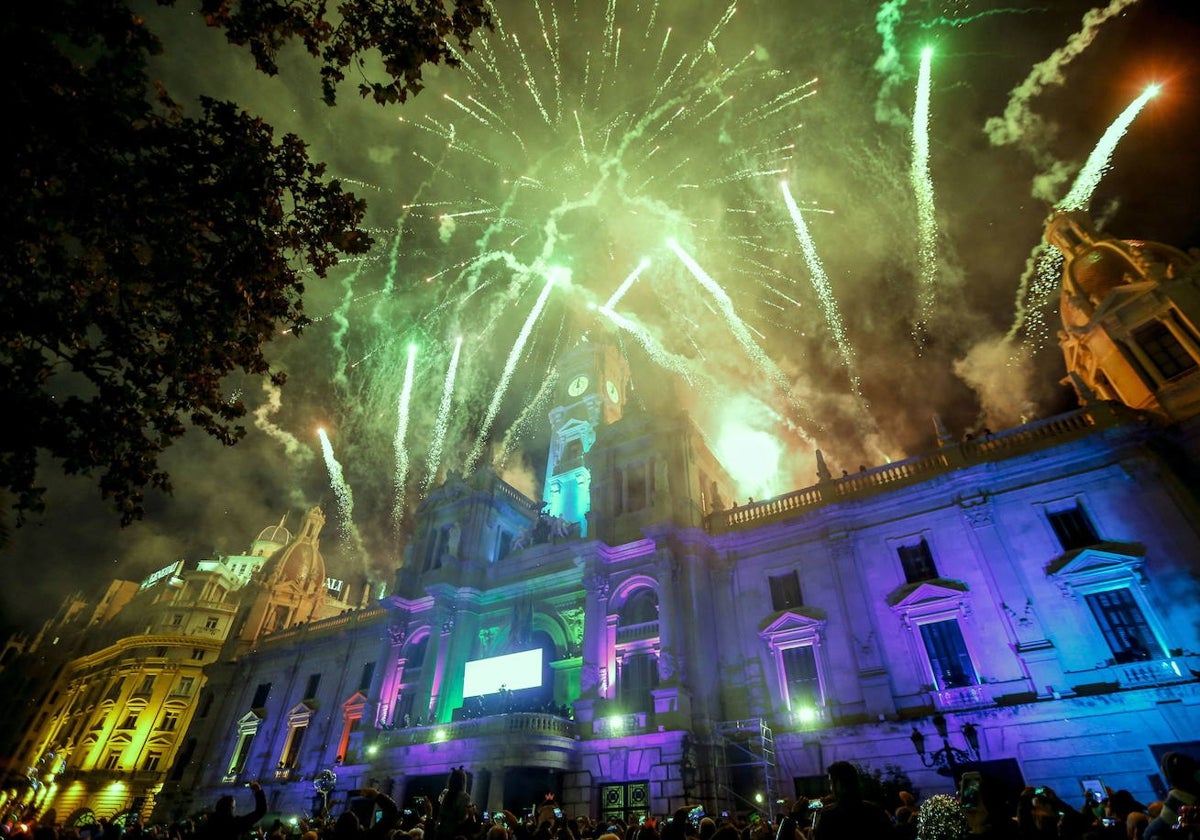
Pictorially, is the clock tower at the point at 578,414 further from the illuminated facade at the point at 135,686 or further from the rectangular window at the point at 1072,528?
the illuminated facade at the point at 135,686

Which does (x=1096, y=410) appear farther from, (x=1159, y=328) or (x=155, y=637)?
(x=155, y=637)

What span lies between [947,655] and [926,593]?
214 centimetres

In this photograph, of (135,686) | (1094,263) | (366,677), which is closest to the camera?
(1094,263)

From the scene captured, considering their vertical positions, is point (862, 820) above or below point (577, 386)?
below

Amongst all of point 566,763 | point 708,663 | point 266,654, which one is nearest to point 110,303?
point 566,763

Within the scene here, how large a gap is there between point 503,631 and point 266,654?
21793 millimetres

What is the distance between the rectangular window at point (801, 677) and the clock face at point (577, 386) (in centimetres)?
2711

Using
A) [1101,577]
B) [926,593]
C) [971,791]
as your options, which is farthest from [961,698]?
[971,791]

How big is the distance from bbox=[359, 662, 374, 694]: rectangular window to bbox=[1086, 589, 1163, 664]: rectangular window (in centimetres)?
3512

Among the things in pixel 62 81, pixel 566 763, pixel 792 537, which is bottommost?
pixel 566 763

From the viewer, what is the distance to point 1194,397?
20.6 meters

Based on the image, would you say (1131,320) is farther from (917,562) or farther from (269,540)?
(269,540)

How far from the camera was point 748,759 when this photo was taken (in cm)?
2094

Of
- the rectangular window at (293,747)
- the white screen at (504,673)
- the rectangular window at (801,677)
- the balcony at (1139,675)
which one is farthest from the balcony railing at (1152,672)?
the rectangular window at (293,747)
